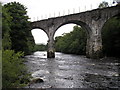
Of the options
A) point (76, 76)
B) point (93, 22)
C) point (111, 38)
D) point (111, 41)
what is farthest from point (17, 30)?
point (111, 41)

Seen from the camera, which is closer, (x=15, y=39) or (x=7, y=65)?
(x=7, y=65)

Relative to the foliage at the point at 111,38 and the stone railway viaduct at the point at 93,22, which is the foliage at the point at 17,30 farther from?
the foliage at the point at 111,38

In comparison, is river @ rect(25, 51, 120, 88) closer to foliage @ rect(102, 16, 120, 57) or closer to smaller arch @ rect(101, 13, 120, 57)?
foliage @ rect(102, 16, 120, 57)

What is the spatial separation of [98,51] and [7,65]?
86.1 ft

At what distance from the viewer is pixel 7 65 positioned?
5.50m

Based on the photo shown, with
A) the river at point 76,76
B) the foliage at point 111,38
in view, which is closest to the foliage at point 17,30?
the river at point 76,76

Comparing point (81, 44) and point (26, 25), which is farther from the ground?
point (26, 25)

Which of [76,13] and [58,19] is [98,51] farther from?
[58,19]

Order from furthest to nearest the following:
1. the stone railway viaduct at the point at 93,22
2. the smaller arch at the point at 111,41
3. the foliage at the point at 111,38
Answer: the smaller arch at the point at 111,41 → the foliage at the point at 111,38 → the stone railway viaduct at the point at 93,22

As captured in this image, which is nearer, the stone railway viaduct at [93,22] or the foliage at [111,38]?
the stone railway viaduct at [93,22]

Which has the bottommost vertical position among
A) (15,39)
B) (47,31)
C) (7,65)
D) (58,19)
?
(7,65)

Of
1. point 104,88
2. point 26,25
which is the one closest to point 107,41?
point 26,25

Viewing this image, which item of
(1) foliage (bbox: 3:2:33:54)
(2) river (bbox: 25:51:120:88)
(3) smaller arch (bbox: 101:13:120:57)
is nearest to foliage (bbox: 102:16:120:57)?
(3) smaller arch (bbox: 101:13:120:57)

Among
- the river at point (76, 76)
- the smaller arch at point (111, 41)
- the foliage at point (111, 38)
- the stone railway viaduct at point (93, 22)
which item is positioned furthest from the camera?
the smaller arch at point (111, 41)
